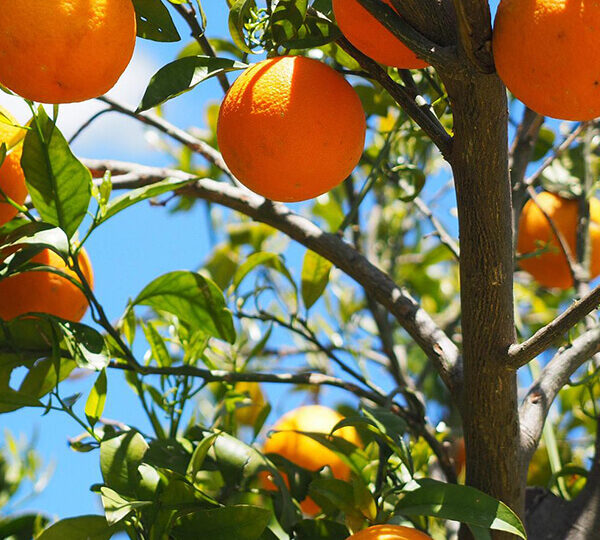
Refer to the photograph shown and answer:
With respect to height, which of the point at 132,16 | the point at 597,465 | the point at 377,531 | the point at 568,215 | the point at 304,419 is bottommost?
the point at 377,531

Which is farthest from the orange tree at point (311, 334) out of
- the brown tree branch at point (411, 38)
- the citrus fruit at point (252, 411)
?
the citrus fruit at point (252, 411)

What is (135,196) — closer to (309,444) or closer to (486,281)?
(486,281)

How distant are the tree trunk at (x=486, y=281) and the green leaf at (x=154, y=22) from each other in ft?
0.89

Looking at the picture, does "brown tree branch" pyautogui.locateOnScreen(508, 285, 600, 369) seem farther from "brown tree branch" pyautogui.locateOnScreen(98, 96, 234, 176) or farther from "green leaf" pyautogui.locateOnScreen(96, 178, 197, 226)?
"brown tree branch" pyautogui.locateOnScreen(98, 96, 234, 176)

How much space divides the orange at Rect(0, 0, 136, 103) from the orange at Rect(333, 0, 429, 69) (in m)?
0.18

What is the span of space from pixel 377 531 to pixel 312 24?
1.51 ft

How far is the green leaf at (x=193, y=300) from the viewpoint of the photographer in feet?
3.09

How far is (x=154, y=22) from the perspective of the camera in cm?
75

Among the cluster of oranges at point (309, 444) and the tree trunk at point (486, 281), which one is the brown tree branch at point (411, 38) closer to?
the tree trunk at point (486, 281)

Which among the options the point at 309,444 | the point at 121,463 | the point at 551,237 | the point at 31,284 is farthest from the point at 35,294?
the point at 551,237

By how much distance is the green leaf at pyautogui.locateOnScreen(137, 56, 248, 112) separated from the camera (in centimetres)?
67

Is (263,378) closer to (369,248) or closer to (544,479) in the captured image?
(544,479)

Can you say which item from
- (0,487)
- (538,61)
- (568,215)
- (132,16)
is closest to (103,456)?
(132,16)

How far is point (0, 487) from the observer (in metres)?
1.32
